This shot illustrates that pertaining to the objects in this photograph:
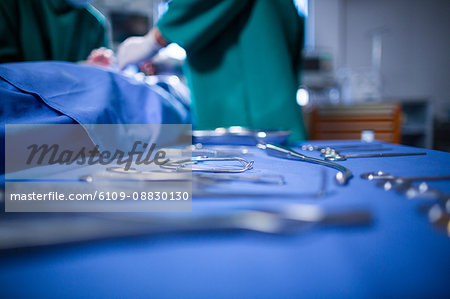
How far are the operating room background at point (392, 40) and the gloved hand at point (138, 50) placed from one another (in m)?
2.81

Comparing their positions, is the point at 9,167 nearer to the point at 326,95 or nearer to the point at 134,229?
the point at 134,229

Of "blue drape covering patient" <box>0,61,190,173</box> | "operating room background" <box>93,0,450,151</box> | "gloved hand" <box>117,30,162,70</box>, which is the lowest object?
"blue drape covering patient" <box>0,61,190,173</box>

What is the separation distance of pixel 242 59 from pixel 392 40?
11.3 ft

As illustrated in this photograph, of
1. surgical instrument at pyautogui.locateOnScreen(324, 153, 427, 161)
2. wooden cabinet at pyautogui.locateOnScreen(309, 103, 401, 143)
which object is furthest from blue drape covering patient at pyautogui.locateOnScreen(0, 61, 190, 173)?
wooden cabinet at pyautogui.locateOnScreen(309, 103, 401, 143)

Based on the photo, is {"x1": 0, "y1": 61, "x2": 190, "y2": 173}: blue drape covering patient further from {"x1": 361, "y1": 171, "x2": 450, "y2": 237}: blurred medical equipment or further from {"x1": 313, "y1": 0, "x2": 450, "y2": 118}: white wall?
{"x1": 313, "y1": 0, "x2": 450, "y2": 118}: white wall

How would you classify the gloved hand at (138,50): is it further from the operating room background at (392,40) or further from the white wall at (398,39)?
the white wall at (398,39)

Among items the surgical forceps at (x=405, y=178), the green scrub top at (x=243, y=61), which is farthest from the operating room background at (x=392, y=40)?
the surgical forceps at (x=405, y=178)

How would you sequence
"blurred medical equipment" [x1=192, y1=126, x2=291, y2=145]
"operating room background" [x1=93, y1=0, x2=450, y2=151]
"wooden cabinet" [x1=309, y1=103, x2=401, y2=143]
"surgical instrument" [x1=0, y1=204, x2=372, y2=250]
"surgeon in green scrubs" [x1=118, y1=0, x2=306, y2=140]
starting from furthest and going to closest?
"operating room background" [x1=93, y1=0, x2=450, y2=151]
"wooden cabinet" [x1=309, y1=103, x2=401, y2=143]
"surgeon in green scrubs" [x1=118, y1=0, x2=306, y2=140]
"blurred medical equipment" [x1=192, y1=126, x2=291, y2=145]
"surgical instrument" [x1=0, y1=204, x2=372, y2=250]

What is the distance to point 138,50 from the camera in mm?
738

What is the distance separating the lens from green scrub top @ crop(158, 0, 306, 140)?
616mm

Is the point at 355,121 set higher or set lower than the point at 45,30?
lower

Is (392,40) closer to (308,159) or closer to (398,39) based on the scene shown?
(398,39)


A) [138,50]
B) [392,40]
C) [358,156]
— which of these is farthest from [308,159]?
[392,40]

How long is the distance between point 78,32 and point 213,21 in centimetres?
46
